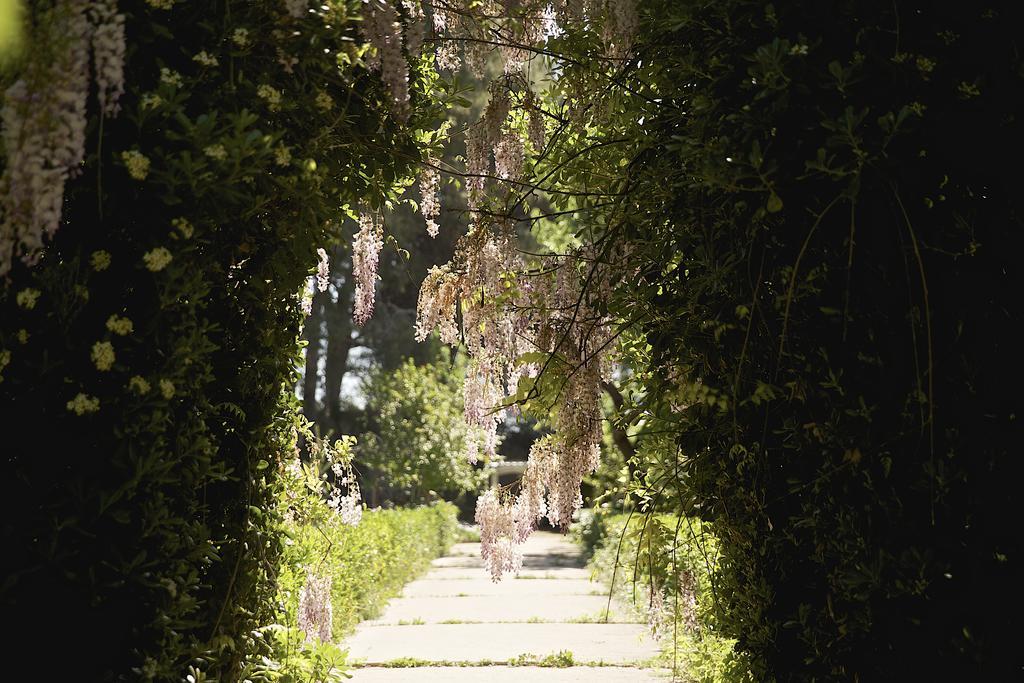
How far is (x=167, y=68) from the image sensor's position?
238cm

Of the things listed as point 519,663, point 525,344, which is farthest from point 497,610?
point 525,344

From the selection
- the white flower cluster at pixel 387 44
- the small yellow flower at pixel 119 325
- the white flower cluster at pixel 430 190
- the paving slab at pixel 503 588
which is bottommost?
the paving slab at pixel 503 588

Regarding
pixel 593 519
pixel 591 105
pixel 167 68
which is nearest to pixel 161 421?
pixel 167 68

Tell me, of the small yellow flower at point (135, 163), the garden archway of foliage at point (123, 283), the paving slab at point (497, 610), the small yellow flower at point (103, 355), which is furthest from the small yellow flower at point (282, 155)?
the paving slab at point (497, 610)

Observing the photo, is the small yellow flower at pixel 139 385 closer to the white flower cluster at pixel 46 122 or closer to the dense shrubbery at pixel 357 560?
the white flower cluster at pixel 46 122

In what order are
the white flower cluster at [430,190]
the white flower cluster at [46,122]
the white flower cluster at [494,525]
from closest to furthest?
1. the white flower cluster at [46,122]
2. the white flower cluster at [430,190]
3. the white flower cluster at [494,525]

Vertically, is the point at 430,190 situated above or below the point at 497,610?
above

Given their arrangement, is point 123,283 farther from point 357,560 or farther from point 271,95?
point 357,560

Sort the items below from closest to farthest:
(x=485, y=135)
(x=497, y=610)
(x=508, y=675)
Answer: (x=485, y=135), (x=508, y=675), (x=497, y=610)

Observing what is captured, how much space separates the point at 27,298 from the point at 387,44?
Answer: 52.7 inches

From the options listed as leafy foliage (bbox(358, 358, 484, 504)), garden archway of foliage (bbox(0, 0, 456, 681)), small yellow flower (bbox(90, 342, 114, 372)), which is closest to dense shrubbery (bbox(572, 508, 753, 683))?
garden archway of foliage (bbox(0, 0, 456, 681))

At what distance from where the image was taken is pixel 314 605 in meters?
4.34

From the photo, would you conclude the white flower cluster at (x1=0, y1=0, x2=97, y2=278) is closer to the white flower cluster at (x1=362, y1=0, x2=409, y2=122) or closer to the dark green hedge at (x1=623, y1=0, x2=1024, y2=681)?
the white flower cluster at (x1=362, y1=0, x2=409, y2=122)

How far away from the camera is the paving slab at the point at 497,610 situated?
376 inches
